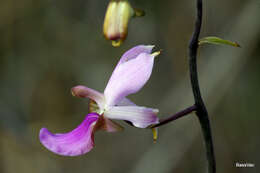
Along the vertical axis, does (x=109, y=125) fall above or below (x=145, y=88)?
above

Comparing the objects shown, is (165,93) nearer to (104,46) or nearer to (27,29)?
(104,46)

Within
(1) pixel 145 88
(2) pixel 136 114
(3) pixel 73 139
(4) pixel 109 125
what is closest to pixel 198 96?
(2) pixel 136 114

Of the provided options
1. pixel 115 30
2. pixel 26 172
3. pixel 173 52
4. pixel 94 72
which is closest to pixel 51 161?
pixel 26 172

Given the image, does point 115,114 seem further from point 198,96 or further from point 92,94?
point 198,96

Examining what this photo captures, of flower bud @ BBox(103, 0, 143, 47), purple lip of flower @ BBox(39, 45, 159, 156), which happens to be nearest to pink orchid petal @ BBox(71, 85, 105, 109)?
purple lip of flower @ BBox(39, 45, 159, 156)

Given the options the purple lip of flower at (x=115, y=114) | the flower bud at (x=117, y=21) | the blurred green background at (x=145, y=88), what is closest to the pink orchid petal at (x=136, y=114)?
the purple lip of flower at (x=115, y=114)

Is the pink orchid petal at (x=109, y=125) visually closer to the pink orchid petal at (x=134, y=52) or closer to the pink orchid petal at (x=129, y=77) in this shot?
the pink orchid petal at (x=129, y=77)
